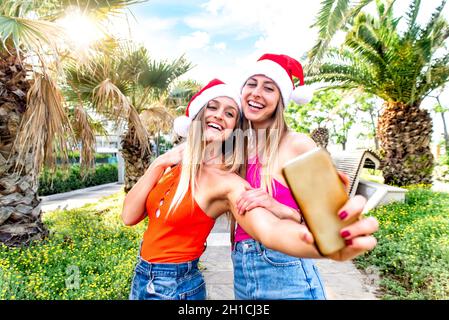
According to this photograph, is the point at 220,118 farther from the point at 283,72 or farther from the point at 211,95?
the point at 283,72

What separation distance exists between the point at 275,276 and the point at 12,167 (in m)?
3.49

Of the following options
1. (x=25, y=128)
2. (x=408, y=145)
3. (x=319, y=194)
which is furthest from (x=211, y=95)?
(x=408, y=145)

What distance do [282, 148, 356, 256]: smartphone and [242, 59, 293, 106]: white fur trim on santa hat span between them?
1.02 metres

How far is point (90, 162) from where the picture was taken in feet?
13.8

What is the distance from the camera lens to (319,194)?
0.62 meters

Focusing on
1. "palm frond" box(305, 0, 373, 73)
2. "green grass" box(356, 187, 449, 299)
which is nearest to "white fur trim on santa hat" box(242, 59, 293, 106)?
"green grass" box(356, 187, 449, 299)

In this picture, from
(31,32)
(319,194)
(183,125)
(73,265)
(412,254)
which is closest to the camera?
(319,194)

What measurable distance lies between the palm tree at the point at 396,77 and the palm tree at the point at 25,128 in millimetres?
5481

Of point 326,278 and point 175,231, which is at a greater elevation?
point 175,231

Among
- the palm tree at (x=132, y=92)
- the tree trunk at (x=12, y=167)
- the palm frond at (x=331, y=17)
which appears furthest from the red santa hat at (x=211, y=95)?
the palm frond at (x=331, y=17)

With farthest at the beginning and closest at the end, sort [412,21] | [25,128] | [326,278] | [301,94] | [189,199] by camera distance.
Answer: [412,21] < [326,278] < [25,128] < [301,94] < [189,199]

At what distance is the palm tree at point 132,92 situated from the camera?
5.43 metres

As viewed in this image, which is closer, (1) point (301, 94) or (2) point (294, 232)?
(2) point (294, 232)

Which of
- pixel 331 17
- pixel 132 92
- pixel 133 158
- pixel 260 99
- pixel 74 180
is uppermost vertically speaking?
pixel 331 17
